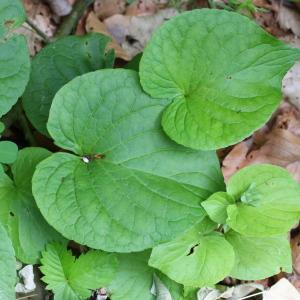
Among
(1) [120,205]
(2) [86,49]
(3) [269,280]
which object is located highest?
(2) [86,49]

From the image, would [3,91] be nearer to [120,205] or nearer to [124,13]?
[120,205]

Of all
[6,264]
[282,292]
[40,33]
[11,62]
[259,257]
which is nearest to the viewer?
[6,264]

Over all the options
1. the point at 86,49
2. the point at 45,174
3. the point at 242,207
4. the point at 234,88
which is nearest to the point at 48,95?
the point at 86,49

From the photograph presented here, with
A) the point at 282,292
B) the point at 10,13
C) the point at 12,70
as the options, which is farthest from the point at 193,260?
the point at 10,13

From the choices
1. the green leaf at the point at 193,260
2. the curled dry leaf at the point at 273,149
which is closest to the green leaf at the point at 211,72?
the green leaf at the point at 193,260

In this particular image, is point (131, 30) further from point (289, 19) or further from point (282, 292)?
point (282, 292)

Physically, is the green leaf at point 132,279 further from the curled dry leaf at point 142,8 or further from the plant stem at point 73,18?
the curled dry leaf at point 142,8

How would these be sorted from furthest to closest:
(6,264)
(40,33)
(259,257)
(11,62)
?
1. (40,33)
2. (259,257)
3. (11,62)
4. (6,264)
